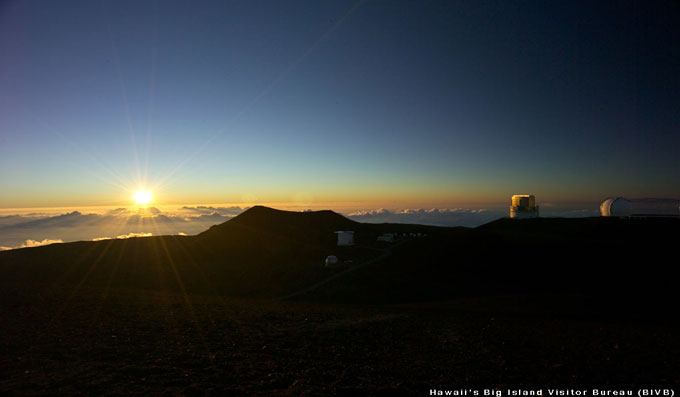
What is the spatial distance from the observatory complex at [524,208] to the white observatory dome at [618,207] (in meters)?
12.4

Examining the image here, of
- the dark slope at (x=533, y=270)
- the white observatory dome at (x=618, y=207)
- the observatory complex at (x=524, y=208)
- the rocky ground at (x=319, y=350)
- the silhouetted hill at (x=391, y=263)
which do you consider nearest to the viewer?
the rocky ground at (x=319, y=350)

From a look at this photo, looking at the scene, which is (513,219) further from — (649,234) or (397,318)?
(397,318)

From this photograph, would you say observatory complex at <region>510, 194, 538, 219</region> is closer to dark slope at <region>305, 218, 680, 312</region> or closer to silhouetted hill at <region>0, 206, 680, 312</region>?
silhouetted hill at <region>0, 206, 680, 312</region>

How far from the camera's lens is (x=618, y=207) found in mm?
59500

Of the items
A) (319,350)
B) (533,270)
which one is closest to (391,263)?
(533,270)

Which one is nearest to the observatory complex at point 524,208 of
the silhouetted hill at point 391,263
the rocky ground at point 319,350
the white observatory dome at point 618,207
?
the silhouetted hill at point 391,263

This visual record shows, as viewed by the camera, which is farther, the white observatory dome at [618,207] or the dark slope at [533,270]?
the white observatory dome at [618,207]

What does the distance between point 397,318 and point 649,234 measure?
170 ft

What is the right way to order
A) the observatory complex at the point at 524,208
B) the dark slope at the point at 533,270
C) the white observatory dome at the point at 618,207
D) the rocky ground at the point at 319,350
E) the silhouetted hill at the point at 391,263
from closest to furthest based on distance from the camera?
the rocky ground at the point at 319,350, the dark slope at the point at 533,270, the silhouetted hill at the point at 391,263, the white observatory dome at the point at 618,207, the observatory complex at the point at 524,208

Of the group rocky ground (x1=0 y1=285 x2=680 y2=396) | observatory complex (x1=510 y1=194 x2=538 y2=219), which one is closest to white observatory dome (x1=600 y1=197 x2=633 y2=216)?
observatory complex (x1=510 y1=194 x2=538 y2=219)

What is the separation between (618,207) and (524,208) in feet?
50.9

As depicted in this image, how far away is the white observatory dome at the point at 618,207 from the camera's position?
59.2 metres

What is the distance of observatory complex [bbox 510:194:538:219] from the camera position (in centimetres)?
7038

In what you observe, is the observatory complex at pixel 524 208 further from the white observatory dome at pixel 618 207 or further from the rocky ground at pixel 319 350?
the rocky ground at pixel 319 350
